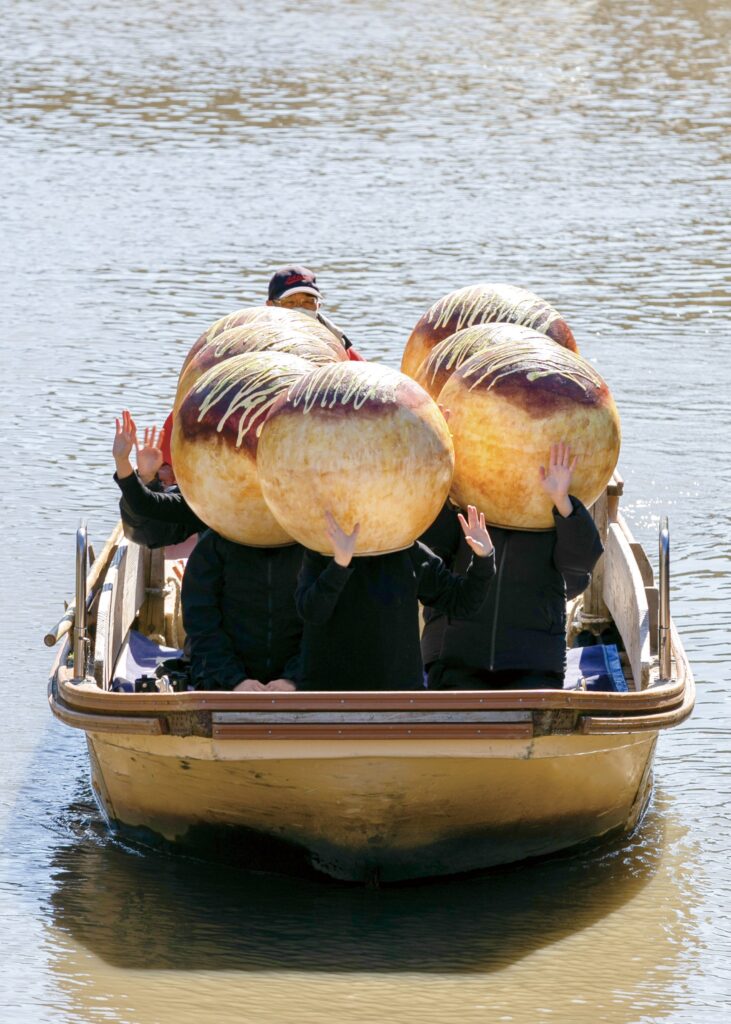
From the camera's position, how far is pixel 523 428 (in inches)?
263

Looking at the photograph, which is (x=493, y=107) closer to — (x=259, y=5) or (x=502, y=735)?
(x=259, y=5)

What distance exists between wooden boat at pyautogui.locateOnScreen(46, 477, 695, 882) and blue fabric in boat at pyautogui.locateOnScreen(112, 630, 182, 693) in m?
0.26

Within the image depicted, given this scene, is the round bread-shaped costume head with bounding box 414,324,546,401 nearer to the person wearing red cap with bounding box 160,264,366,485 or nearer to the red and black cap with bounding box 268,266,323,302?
the person wearing red cap with bounding box 160,264,366,485

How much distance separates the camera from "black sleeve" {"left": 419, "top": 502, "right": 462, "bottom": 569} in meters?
6.96

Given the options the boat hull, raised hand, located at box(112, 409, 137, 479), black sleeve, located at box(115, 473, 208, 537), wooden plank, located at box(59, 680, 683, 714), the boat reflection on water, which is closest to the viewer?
wooden plank, located at box(59, 680, 683, 714)

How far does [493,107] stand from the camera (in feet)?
84.2

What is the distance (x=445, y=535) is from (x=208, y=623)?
0.90m

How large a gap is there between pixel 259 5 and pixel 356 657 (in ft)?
102

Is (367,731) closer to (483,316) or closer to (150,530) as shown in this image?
(150,530)

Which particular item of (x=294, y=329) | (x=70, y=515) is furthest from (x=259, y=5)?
(x=294, y=329)

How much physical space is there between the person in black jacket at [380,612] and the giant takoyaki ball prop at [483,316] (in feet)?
5.35

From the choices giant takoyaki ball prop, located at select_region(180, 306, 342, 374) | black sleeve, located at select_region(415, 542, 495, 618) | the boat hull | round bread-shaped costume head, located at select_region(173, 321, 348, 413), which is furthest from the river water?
giant takoyaki ball prop, located at select_region(180, 306, 342, 374)

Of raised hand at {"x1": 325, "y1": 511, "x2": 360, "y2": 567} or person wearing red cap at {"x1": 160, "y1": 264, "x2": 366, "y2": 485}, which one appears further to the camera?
person wearing red cap at {"x1": 160, "y1": 264, "x2": 366, "y2": 485}

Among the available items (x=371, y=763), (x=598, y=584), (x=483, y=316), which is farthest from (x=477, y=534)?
(x=598, y=584)
